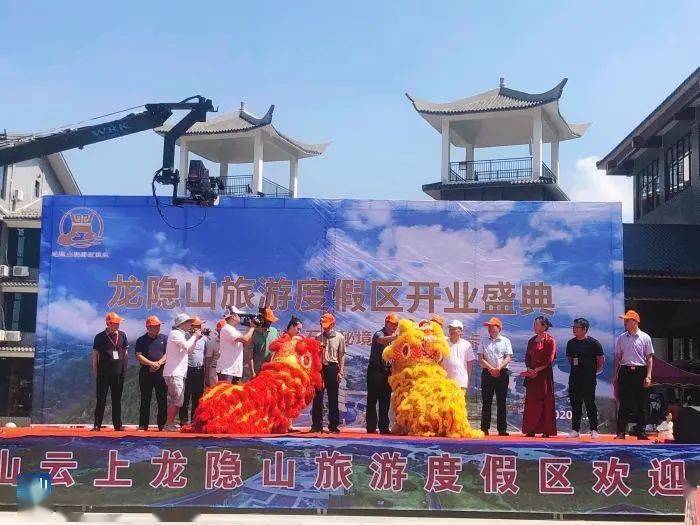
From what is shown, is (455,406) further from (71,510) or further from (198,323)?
(71,510)

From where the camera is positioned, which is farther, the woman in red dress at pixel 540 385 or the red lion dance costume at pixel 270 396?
the woman in red dress at pixel 540 385

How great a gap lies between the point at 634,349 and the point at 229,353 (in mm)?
3776

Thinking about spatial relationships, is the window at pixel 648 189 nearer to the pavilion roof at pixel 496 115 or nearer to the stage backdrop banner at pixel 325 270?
the pavilion roof at pixel 496 115

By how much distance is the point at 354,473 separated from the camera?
608 centimetres

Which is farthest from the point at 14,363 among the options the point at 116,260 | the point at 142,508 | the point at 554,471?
the point at 554,471

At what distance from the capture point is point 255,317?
779cm

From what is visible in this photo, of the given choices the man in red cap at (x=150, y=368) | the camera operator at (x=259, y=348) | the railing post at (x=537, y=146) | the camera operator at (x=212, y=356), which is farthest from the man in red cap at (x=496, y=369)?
the railing post at (x=537, y=146)

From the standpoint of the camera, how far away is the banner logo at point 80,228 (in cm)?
924

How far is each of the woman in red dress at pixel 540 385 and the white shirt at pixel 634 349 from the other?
2.01 ft

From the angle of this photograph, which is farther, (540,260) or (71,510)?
(540,260)

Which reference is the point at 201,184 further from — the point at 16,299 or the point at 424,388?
the point at 16,299

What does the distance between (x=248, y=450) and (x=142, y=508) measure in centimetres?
93

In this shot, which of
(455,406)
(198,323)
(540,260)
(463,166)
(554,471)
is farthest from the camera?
(463,166)

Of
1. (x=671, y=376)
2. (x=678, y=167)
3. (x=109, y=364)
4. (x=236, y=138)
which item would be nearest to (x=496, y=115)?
(x=678, y=167)
